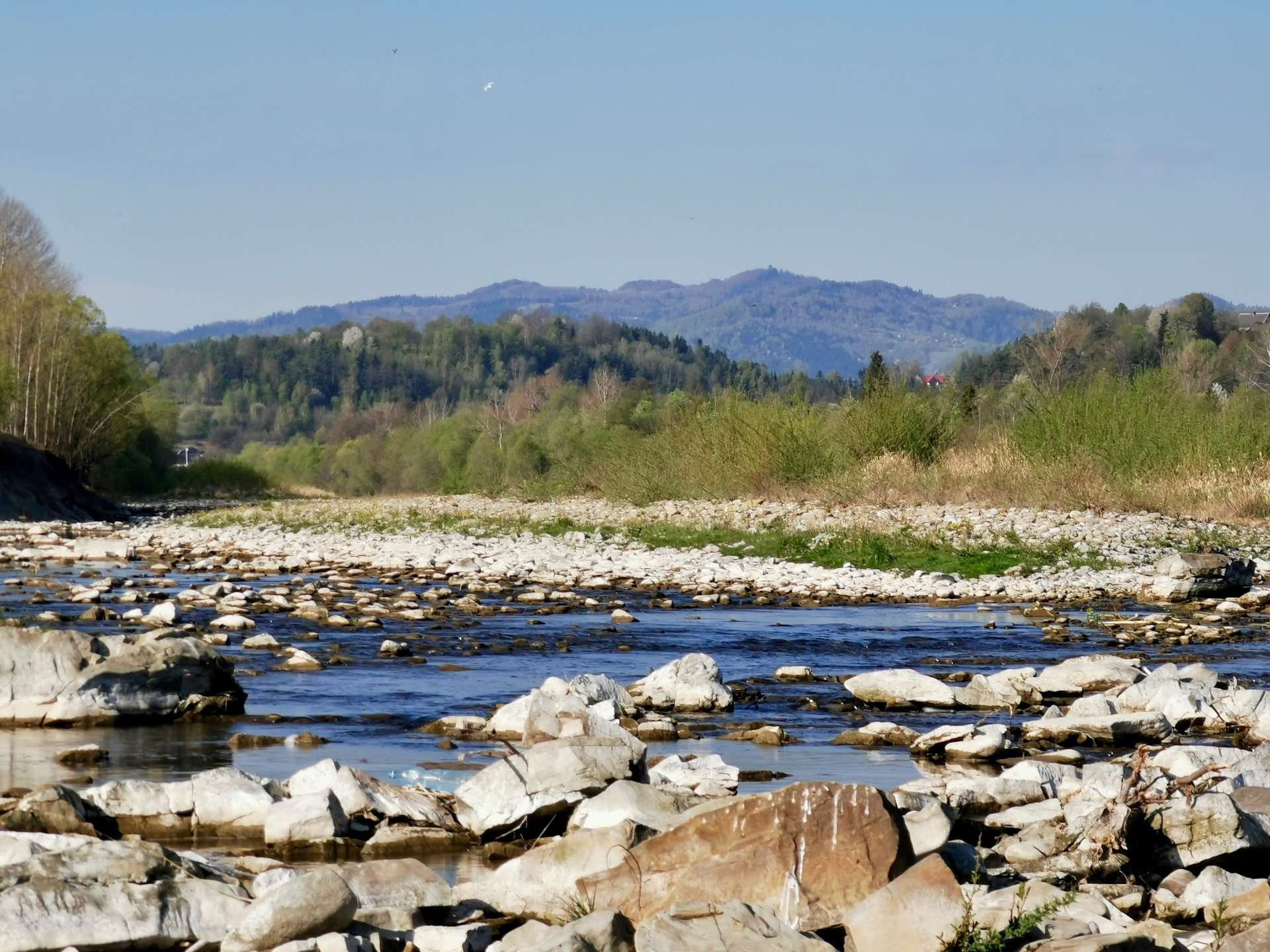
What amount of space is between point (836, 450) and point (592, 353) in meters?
130

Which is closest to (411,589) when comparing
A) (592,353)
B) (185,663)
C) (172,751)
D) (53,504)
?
(185,663)

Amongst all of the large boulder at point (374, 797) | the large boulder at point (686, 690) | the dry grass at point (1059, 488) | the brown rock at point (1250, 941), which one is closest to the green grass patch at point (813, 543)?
the dry grass at point (1059, 488)

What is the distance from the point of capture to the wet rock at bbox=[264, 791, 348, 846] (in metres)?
5.12

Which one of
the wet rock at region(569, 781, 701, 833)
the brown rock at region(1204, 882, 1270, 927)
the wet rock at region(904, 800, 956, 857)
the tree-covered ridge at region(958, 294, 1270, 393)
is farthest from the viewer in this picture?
the tree-covered ridge at region(958, 294, 1270, 393)

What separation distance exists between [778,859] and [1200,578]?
1218 cm

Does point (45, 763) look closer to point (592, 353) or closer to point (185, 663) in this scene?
point (185, 663)

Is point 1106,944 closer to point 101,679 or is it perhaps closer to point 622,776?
point 622,776

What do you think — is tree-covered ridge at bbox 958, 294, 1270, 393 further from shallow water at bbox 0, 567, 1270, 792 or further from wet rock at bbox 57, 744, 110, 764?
wet rock at bbox 57, 744, 110, 764

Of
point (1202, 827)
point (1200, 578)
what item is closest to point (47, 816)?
point (1202, 827)

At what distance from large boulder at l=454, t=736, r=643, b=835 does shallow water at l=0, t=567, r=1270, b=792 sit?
0.60 m

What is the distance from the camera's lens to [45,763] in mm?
6363

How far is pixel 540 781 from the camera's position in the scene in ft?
17.7

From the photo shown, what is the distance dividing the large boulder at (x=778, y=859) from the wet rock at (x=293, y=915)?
2.72 feet

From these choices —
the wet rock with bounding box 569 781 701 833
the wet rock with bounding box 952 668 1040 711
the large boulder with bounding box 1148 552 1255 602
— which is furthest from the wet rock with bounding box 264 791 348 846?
the large boulder with bounding box 1148 552 1255 602
